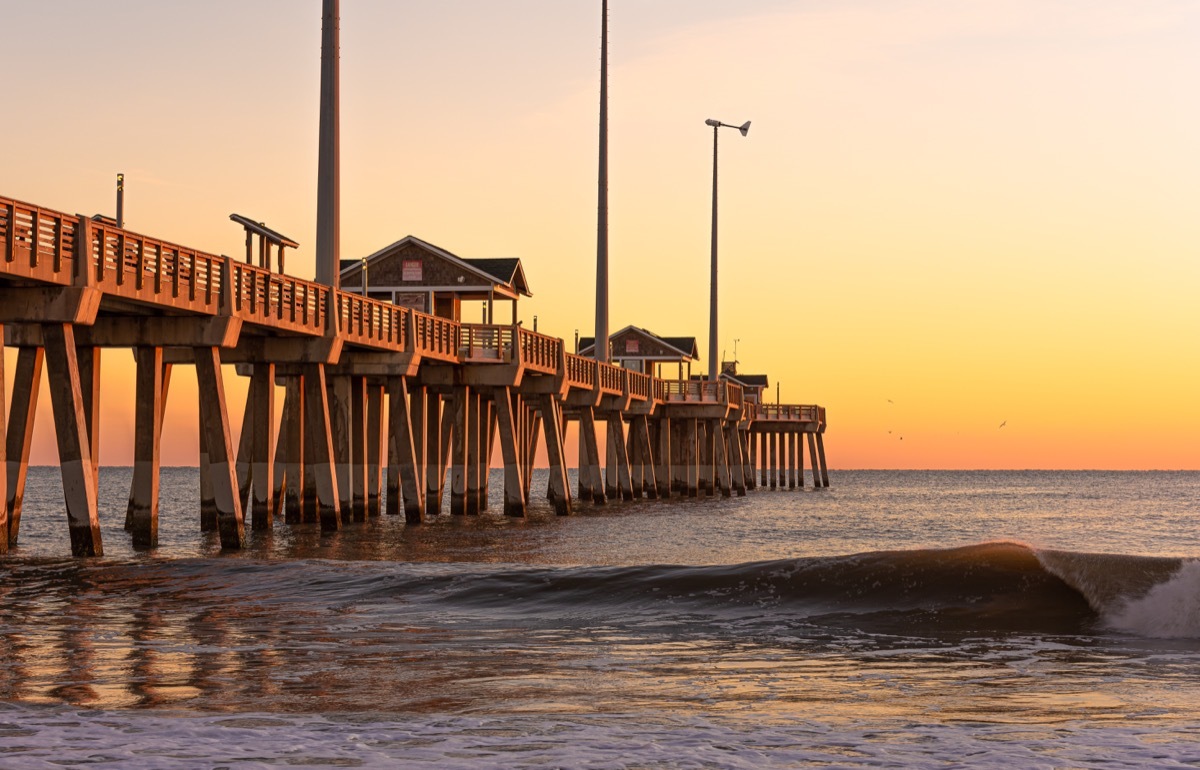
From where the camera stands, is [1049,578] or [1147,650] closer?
[1147,650]

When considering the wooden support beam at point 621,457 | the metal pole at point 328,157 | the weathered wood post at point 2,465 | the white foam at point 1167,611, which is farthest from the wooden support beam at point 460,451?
the white foam at point 1167,611

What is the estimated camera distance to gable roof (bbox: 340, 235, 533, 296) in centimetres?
4747

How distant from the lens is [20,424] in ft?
76.8

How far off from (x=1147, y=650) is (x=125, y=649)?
8.69 metres

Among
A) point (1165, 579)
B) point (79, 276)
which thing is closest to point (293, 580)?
point (79, 276)

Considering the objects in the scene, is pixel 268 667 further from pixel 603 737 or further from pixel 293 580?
pixel 293 580

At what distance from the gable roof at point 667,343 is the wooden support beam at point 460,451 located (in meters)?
38.1

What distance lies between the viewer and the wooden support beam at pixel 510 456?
3953cm

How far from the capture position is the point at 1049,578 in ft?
54.9

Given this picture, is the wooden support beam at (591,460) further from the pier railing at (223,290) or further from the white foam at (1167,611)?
the white foam at (1167,611)

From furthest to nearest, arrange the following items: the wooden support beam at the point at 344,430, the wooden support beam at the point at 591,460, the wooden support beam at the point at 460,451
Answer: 1. the wooden support beam at the point at 591,460
2. the wooden support beam at the point at 460,451
3. the wooden support beam at the point at 344,430

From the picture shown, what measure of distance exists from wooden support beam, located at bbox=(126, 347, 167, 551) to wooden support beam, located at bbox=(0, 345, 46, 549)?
172 cm

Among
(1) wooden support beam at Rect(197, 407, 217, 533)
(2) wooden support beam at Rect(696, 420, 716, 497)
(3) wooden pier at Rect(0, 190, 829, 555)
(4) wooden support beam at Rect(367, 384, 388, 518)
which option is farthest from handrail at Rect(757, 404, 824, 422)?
(1) wooden support beam at Rect(197, 407, 217, 533)

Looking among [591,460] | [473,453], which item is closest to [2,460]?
[473,453]
